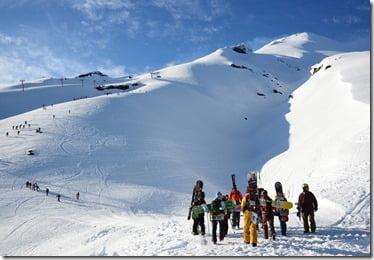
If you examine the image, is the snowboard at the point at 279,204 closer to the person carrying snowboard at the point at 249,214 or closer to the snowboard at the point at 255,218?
the person carrying snowboard at the point at 249,214

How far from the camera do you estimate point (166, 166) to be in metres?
40.1

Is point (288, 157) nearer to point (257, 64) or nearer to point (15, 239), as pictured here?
point (15, 239)

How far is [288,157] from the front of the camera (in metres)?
35.2

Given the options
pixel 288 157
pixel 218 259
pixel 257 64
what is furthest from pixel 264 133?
pixel 257 64

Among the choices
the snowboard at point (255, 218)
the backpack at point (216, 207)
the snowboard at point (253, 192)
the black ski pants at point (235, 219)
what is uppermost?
the snowboard at point (253, 192)

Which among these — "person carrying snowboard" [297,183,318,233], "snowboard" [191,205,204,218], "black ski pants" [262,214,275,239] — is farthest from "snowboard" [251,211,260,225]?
"person carrying snowboard" [297,183,318,233]

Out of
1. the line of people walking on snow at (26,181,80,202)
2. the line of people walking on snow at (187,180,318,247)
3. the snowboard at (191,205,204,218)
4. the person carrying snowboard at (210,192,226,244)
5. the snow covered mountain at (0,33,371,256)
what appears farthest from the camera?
the line of people walking on snow at (26,181,80,202)

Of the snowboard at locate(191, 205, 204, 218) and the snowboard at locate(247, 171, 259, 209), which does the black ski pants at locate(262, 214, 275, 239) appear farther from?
the snowboard at locate(191, 205, 204, 218)

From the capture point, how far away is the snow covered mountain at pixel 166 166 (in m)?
12.4

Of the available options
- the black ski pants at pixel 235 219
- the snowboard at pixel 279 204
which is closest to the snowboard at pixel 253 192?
the snowboard at pixel 279 204

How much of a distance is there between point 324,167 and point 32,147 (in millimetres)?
37076

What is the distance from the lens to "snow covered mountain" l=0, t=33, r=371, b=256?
12.4 m

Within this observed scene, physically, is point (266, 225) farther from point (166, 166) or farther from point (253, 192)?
point (166, 166)

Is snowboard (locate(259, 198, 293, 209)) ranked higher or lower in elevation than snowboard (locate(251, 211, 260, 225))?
higher
